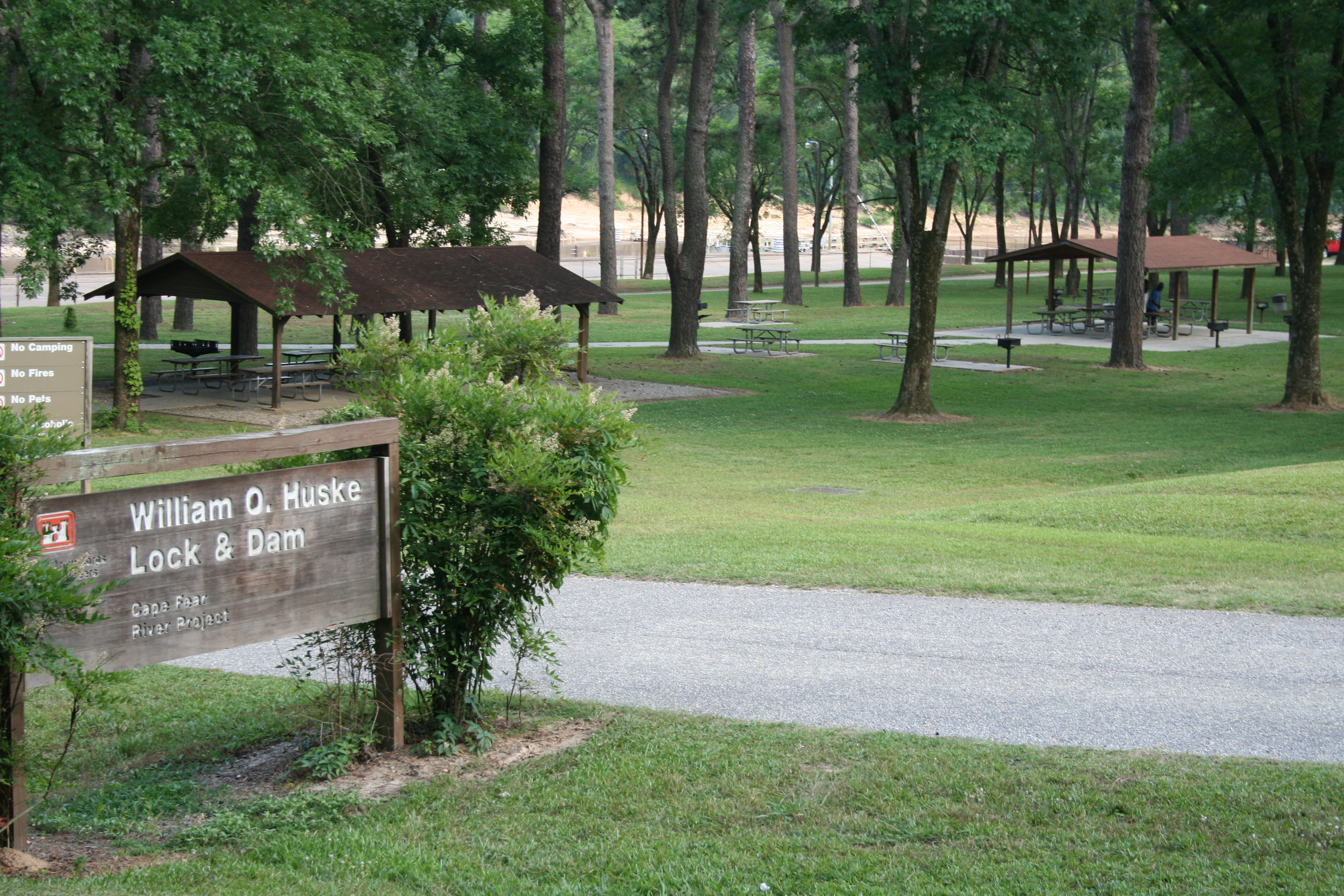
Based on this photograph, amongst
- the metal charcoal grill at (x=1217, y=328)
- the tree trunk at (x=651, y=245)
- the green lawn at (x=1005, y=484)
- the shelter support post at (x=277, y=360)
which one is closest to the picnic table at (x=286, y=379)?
the shelter support post at (x=277, y=360)

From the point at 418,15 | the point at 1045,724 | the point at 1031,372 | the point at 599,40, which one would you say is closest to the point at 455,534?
the point at 1045,724

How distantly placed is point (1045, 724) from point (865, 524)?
6.38 meters

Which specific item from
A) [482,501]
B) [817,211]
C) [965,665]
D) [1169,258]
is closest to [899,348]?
[1169,258]

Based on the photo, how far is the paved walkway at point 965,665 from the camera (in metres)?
5.81

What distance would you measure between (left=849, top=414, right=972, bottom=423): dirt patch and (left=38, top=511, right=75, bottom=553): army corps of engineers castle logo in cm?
1842

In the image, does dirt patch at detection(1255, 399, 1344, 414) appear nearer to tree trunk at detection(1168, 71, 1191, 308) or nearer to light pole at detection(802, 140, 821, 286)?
tree trunk at detection(1168, 71, 1191, 308)

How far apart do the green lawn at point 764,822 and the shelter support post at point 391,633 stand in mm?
496

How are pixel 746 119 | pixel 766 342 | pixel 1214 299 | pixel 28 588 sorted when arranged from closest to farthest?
pixel 28 588 < pixel 766 342 < pixel 1214 299 < pixel 746 119

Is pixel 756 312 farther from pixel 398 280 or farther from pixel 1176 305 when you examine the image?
pixel 398 280

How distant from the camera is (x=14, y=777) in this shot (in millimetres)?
3990

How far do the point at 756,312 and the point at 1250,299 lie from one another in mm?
16451

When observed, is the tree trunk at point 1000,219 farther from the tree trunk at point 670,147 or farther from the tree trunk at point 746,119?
the tree trunk at point 670,147

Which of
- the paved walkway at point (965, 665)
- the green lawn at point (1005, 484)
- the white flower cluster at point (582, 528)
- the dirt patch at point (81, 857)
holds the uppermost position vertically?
the white flower cluster at point (582, 528)

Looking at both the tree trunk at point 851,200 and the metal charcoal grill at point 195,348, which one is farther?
the tree trunk at point 851,200
